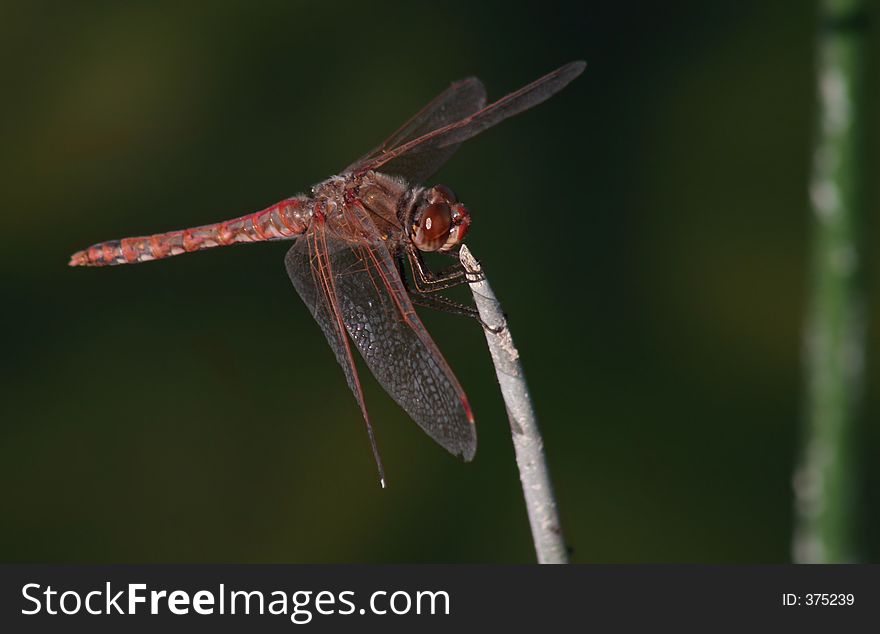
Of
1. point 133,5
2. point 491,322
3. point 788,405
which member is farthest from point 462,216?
point 133,5

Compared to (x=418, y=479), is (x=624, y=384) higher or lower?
higher

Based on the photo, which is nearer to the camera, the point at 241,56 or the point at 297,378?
the point at 297,378

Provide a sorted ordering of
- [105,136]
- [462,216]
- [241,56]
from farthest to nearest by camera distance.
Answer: [241,56] → [105,136] → [462,216]

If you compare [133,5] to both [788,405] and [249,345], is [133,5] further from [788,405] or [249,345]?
[788,405]

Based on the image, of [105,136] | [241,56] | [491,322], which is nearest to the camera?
[491,322]

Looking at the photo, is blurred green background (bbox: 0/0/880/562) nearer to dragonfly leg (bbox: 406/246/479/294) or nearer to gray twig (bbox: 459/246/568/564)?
dragonfly leg (bbox: 406/246/479/294)

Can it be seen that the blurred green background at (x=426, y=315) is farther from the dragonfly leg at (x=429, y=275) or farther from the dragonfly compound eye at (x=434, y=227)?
the dragonfly compound eye at (x=434, y=227)

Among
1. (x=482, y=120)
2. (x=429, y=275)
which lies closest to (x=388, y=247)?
(x=429, y=275)
